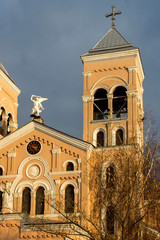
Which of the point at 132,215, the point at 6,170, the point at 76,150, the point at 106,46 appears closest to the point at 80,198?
the point at 76,150

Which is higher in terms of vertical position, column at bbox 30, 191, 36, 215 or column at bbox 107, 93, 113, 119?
column at bbox 107, 93, 113, 119

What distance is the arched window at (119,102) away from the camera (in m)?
42.8

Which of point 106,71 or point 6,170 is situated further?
point 106,71

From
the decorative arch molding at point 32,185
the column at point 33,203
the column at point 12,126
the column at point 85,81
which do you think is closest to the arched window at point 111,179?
the decorative arch molding at point 32,185

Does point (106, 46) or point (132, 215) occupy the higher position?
point (106, 46)

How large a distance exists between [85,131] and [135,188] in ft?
57.4

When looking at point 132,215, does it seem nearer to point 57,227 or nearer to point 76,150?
point 57,227

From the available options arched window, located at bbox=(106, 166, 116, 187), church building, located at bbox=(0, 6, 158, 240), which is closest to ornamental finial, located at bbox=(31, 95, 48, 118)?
church building, located at bbox=(0, 6, 158, 240)

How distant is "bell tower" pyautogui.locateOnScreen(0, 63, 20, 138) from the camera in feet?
145

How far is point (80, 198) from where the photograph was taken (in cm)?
3669

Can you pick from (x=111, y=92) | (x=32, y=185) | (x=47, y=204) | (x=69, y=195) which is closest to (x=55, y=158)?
(x=32, y=185)

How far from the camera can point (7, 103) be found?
45406 millimetres

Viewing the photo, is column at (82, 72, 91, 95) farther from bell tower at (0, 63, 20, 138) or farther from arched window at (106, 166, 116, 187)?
arched window at (106, 166, 116, 187)

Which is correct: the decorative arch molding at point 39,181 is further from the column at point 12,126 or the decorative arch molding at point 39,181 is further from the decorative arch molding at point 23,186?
the column at point 12,126
